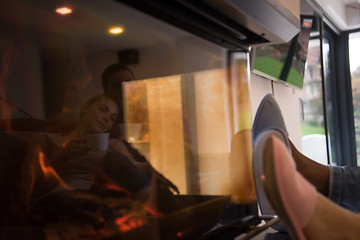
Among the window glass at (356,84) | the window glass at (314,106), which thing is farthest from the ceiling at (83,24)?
the window glass at (356,84)

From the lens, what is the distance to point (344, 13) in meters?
2.87

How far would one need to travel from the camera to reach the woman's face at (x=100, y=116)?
0.45 m

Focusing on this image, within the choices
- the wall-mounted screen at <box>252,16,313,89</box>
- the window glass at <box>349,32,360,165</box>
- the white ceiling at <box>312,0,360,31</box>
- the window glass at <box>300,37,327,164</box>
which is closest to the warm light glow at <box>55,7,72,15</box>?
the wall-mounted screen at <box>252,16,313,89</box>

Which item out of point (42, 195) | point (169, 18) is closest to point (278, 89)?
point (169, 18)

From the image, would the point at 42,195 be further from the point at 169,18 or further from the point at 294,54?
the point at 294,54

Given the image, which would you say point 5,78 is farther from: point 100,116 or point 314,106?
point 314,106

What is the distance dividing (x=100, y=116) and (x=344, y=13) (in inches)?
112

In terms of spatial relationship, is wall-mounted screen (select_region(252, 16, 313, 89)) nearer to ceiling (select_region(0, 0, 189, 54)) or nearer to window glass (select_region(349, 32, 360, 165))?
ceiling (select_region(0, 0, 189, 54))

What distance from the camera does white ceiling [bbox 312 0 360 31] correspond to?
2567 mm

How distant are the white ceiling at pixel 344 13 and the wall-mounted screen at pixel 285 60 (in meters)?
0.65

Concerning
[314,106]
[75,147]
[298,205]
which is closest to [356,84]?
[314,106]

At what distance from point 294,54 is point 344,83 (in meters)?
1.54

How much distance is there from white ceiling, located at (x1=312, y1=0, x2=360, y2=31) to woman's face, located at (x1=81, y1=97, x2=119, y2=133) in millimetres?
2317

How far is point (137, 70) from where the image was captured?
1.83 ft
